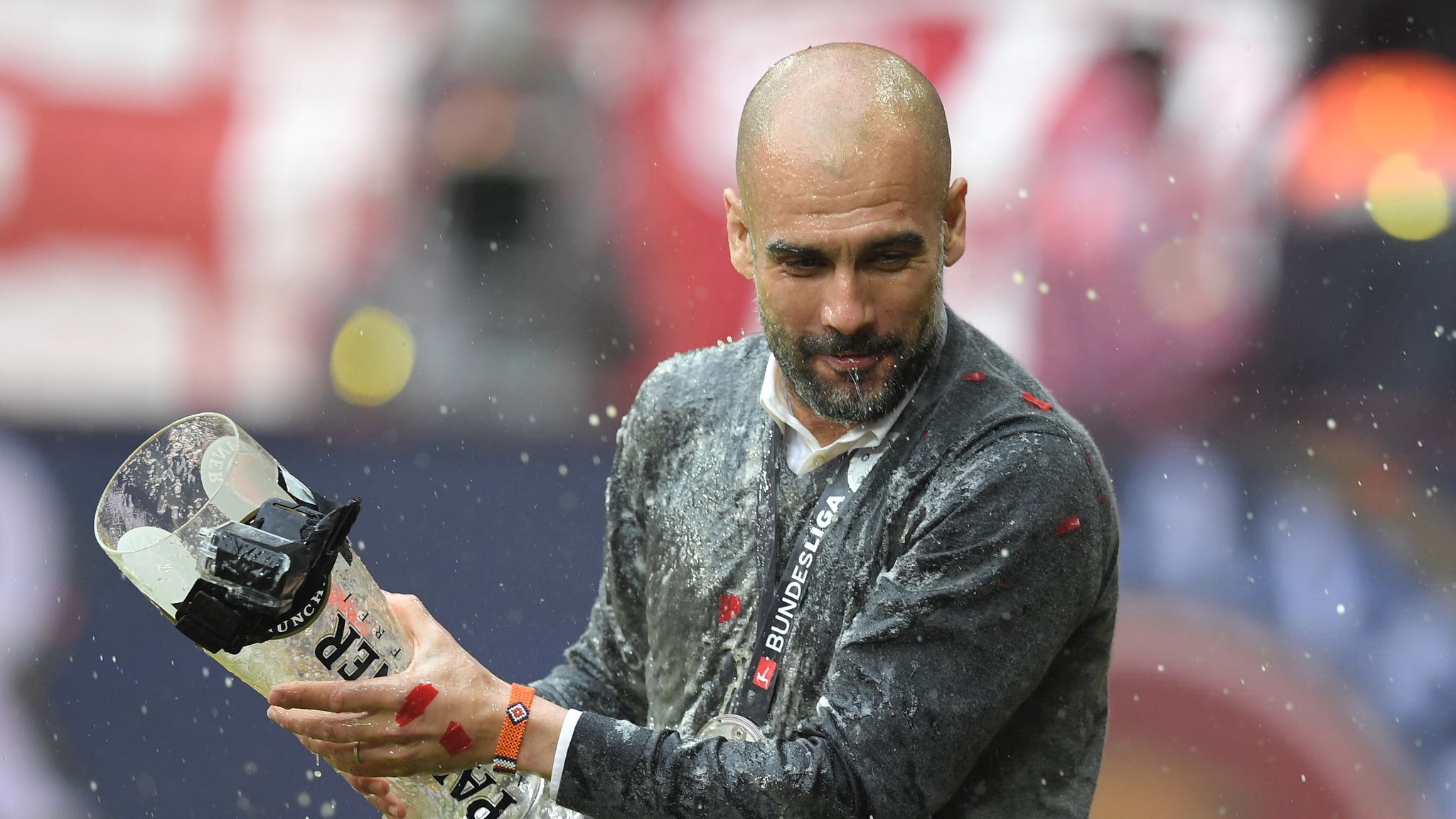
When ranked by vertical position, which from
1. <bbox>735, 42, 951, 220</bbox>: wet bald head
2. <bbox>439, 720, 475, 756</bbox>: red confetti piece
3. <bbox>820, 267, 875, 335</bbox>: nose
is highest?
<bbox>735, 42, 951, 220</bbox>: wet bald head

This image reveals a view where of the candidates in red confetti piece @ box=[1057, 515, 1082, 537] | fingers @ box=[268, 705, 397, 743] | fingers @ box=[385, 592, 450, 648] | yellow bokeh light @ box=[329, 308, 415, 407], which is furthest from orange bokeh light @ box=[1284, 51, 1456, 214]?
fingers @ box=[268, 705, 397, 743]

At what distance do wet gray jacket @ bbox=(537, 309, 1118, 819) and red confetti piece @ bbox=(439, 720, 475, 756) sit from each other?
16 cm

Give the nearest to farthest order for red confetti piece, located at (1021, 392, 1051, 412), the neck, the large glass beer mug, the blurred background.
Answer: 1. the large glass beer mug
2. red confetti piece, located at (1021, 392, 1051, 412)
3. the neck
4. the blurred background

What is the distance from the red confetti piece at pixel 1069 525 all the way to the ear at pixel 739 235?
0.68 metres

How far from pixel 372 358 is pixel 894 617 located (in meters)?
3.34

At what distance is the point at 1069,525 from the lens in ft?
8.21

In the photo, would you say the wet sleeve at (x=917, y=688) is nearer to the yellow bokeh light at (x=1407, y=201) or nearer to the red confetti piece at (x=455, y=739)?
the red confetti piece at (x=455, y=739)

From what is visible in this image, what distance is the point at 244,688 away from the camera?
5.52m

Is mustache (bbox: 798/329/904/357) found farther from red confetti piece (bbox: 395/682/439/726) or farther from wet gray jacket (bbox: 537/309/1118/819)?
red confetti piece (bbox: 395/682/439/726)

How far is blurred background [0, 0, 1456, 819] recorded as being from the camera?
5.32 m

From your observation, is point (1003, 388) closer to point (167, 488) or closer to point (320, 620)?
point (320, 620)

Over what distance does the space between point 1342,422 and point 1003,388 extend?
3.12 metres

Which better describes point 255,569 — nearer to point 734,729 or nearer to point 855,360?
point 734,729

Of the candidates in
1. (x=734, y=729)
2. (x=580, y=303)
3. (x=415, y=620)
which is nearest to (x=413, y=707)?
(x=415, y=620)
